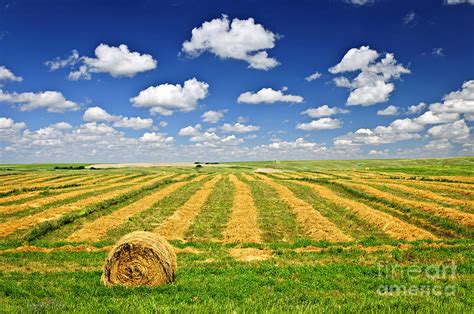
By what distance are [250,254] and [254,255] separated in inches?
9.7

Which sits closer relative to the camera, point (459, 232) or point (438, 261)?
point (438, 261)

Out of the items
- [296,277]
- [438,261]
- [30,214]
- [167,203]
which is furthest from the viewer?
[167,203]

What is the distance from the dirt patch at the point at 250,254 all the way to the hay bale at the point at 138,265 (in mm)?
3621

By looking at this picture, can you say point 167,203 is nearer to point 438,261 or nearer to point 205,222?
point 205,222

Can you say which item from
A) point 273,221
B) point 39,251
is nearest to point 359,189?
point 273,221

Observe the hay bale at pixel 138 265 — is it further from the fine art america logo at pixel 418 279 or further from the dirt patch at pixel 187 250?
the fine art america logo at pixel 418 279

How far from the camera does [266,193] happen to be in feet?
123

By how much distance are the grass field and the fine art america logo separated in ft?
0.15

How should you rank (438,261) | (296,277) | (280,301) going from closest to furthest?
1. (280,301)
2. (296,277)
3. (438,261)

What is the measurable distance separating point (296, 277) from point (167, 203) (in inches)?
828

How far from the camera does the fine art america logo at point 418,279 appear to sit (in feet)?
31.0

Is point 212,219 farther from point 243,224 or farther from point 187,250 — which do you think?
point 187,250

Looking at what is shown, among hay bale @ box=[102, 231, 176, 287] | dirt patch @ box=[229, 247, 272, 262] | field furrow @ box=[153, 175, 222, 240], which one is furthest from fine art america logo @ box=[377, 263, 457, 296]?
field furrow @ box=[153, 175, 222, 240]

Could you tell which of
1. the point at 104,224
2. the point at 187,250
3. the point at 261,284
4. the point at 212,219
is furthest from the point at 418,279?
the point at 104,224
